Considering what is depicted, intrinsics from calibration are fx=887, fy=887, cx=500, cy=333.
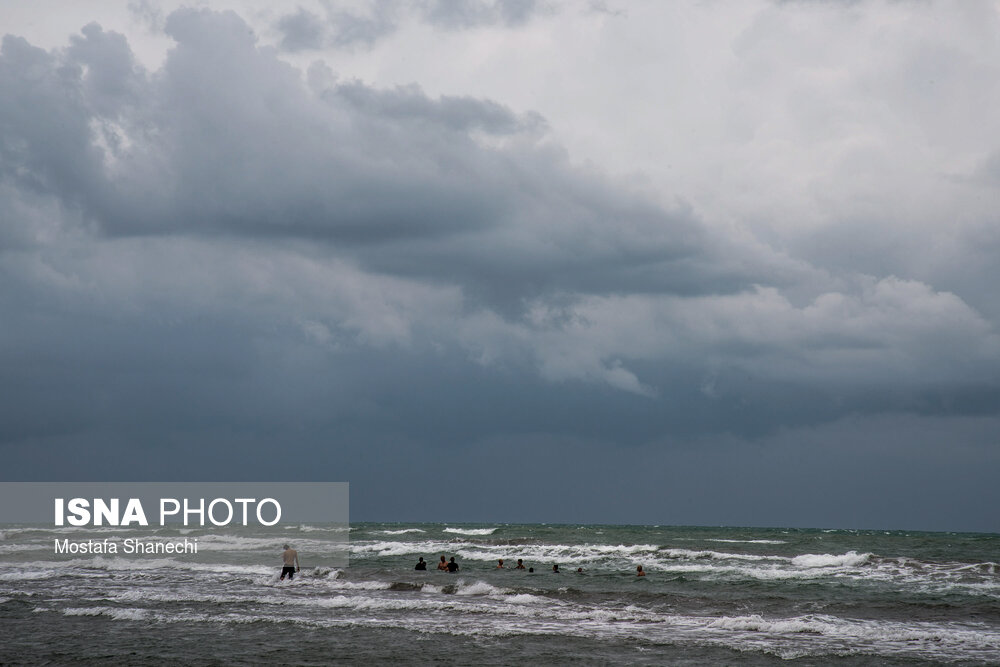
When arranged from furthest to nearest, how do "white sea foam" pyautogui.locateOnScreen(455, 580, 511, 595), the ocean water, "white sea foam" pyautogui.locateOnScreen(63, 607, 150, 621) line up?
"white sea foam" pyautogui.locateOnScreen(455, 580, 511, 595) → "white sea foam" pyautogui.locateOnScreen(63, 607, 150, 621) → the ocean water

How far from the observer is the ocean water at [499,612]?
18406mm

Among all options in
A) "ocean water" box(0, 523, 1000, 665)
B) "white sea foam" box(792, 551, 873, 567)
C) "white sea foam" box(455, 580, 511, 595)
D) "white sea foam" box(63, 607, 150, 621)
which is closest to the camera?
"ocean water" box(0, 523, 1000, 665)

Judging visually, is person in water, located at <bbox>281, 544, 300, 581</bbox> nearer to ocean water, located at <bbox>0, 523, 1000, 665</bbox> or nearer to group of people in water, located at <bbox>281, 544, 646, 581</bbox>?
group of people in water, located at <bbox>281, 544, 646, 581</bbox>

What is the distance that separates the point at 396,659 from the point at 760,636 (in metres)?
8.94

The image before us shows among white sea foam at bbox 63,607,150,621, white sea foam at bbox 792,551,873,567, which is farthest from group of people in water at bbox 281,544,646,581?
white sea foam at bbox 792,551,873,567

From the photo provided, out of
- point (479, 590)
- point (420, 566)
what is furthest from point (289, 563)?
point (420, 566)

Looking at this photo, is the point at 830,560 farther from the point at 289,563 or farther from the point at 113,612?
the point at 113,612

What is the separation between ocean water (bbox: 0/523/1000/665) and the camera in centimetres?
1841

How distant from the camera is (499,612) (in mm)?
24828

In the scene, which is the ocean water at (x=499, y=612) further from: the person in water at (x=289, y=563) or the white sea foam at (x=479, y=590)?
the person in water at (x=289, y=563)

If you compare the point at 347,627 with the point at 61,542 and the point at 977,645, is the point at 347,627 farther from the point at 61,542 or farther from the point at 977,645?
the point at 61,542

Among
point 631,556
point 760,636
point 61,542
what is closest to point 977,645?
point 760,636

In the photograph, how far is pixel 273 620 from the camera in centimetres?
2228

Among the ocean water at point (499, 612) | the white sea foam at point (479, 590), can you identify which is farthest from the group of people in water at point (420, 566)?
the white sea foam at point (479, 590)
